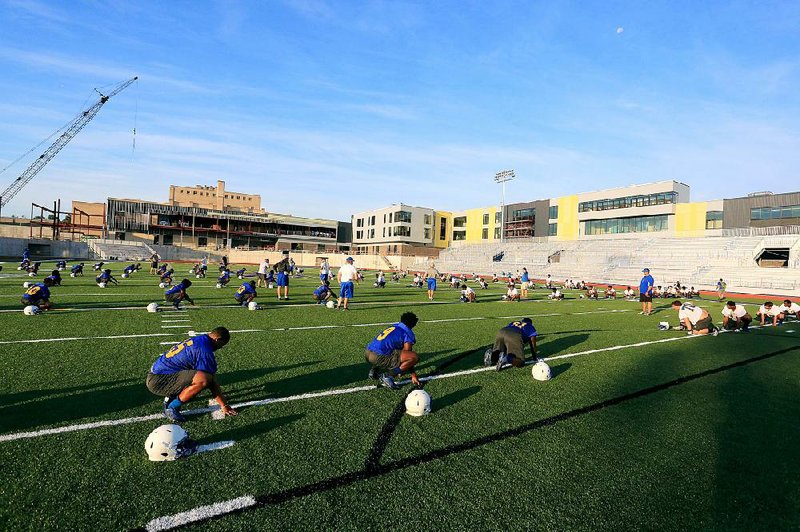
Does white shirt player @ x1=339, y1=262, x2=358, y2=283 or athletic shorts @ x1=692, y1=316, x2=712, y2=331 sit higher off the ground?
white shirt player @ x1=339, y1=262, x2=358, y2=283

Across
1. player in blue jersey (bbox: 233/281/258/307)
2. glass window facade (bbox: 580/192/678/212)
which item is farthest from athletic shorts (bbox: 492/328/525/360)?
glass window facade (bbox: 580/192/678/212)

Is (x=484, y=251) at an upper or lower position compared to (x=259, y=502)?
upper

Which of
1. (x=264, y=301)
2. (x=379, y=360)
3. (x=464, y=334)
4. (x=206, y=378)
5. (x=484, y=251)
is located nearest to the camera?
(x=206, y=378)

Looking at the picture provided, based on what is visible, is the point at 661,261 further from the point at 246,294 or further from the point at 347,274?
the point at 246,294

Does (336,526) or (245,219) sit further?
(245,219)

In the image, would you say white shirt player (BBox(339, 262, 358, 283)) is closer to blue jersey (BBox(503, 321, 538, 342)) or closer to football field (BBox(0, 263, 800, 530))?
football field (BBox(0, 263, 800, 530))

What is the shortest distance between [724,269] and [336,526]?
4655 centimetres

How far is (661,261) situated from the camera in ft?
149

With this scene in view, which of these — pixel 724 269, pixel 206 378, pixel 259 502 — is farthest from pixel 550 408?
pixel 724 269

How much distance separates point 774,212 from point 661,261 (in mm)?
13295

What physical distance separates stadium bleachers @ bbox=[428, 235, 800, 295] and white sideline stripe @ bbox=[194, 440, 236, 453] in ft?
139

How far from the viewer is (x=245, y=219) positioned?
8919 cm

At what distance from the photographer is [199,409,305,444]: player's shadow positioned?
4.92m

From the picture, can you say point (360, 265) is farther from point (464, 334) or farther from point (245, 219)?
point (464, 334)
